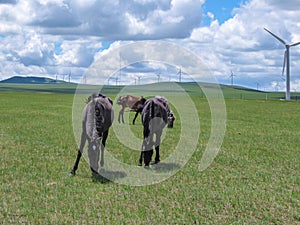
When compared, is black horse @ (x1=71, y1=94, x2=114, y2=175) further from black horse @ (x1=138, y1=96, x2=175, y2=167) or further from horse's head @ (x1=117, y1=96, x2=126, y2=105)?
horse's head @ (x1=117, y1=96, x2=126, y2=105)

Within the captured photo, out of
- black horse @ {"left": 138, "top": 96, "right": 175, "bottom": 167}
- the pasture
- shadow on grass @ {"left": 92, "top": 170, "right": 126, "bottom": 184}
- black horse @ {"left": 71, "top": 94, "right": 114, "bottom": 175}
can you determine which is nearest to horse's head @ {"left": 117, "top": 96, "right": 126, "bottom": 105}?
the pasture

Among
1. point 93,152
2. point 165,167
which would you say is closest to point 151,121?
point 165,167

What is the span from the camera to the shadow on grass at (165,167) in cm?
1133

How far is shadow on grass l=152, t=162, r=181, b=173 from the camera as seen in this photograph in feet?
37.2

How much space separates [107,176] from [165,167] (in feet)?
6.67

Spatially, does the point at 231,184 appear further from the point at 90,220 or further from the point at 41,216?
the point at 41,216

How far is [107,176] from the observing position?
10352 millimetres

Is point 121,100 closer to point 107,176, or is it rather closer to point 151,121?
point 151,121

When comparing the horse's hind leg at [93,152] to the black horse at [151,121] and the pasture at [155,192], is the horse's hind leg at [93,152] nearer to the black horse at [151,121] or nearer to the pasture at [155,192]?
the pasture at [155,192]

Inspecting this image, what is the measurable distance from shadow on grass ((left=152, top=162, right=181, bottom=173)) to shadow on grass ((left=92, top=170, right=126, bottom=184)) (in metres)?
1.16

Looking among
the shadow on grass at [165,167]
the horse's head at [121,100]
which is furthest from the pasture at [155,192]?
the horse's head at [121,100]

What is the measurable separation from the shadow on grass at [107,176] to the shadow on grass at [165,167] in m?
1.16

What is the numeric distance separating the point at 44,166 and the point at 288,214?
6849mm

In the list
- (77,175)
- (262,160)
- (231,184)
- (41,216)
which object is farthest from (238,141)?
(41,216)
